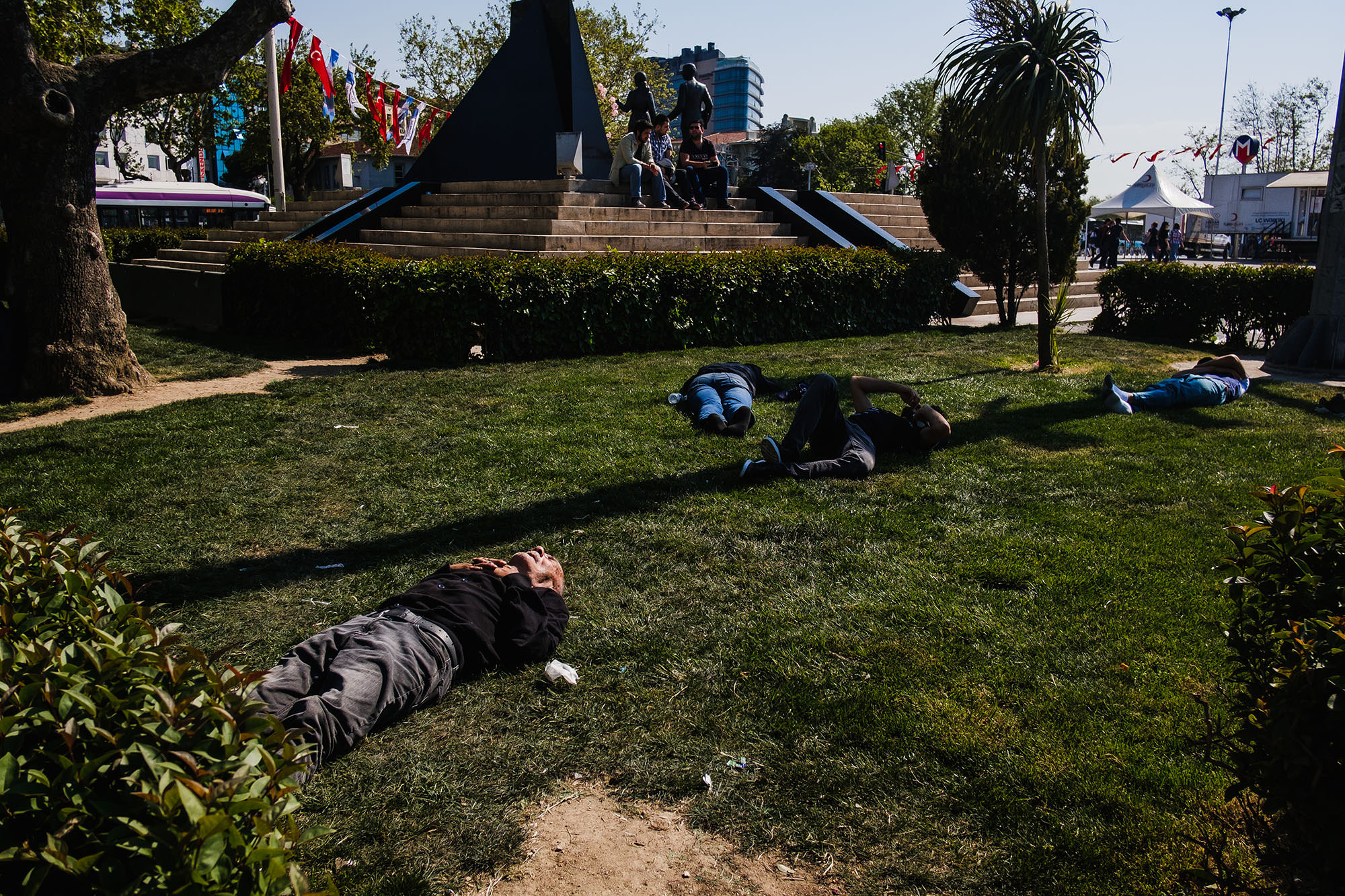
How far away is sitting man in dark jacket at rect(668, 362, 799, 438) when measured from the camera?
22.6 feet

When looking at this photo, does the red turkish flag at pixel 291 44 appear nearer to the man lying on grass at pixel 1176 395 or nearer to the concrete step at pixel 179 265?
the concrete step at pixel 179 265

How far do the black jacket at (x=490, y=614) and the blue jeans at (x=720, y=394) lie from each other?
3489mm

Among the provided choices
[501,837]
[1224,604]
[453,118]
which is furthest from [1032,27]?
[453,118]

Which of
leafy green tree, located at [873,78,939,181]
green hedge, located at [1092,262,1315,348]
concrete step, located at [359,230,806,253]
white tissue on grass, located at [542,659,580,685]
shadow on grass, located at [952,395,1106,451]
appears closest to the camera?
white tissue on grass, located at [542,659,580,685]

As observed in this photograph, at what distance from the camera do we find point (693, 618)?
12.9ft

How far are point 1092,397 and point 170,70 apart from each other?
951cm

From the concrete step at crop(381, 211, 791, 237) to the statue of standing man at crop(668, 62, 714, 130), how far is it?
2.24 metres

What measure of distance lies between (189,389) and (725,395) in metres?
5.79

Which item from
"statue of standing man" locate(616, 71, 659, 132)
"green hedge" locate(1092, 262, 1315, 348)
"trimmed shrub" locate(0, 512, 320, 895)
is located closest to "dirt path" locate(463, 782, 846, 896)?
"trimmed shrub" locate(0, 512, 320, 895)

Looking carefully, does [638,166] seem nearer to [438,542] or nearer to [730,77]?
[438,542]

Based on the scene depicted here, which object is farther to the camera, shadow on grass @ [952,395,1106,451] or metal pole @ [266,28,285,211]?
metal pole @ [266,28,285,211]

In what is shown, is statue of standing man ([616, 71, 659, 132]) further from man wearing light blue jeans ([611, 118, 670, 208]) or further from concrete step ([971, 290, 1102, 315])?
concrete step ([971, 290, 1102, 315])

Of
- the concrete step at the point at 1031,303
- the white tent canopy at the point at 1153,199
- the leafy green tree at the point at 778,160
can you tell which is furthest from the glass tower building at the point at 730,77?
the concrete step at the point at 1031,303

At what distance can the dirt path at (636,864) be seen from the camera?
2398 millimetres
